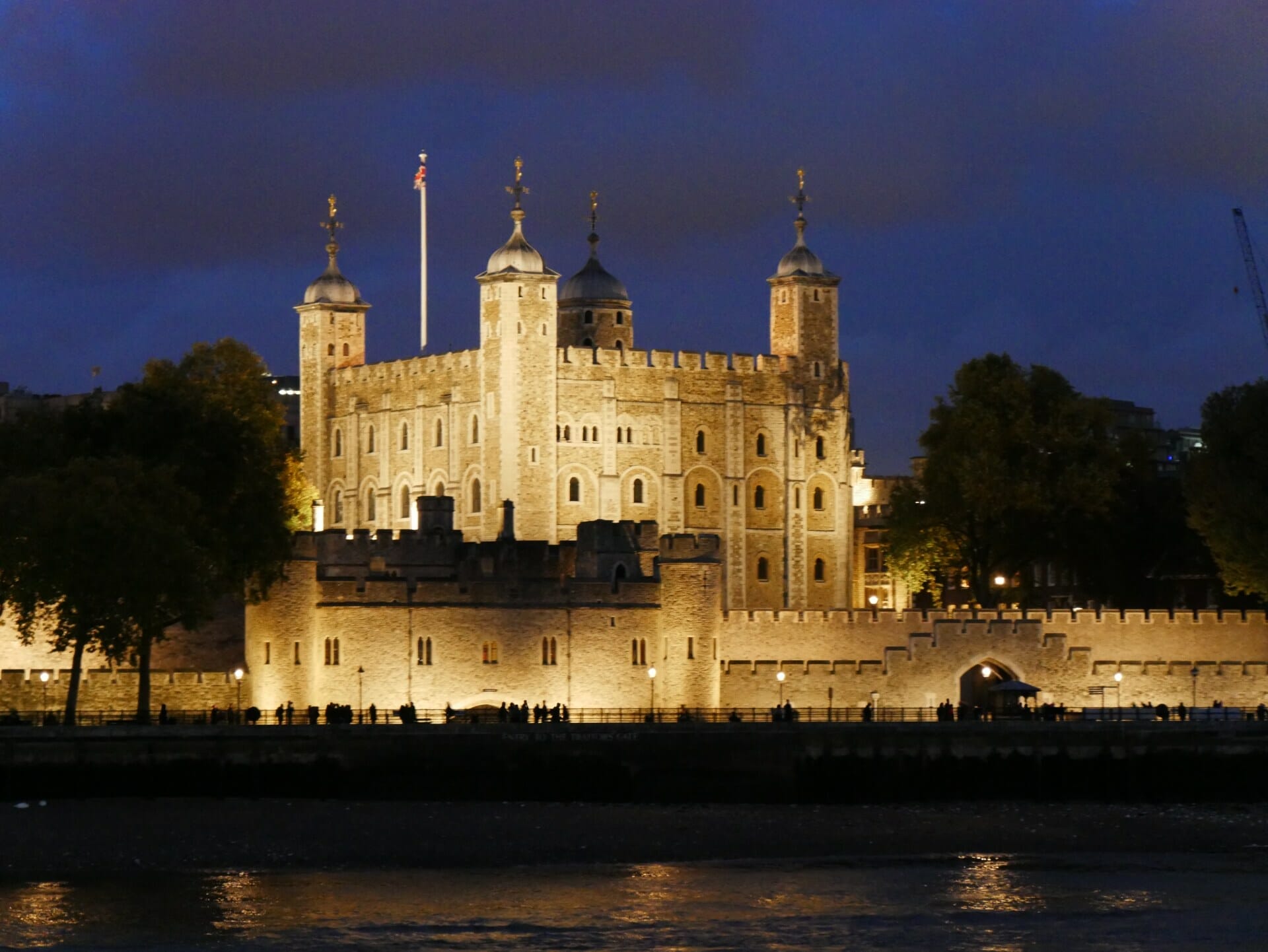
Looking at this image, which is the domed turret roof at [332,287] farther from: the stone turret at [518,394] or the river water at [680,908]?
the river water at [680,908]

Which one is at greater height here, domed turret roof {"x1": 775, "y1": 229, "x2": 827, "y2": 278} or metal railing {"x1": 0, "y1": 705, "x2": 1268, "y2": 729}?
domed turret roof {"x1": 775, "y1": 229, "x2": 827, "y2": 278}

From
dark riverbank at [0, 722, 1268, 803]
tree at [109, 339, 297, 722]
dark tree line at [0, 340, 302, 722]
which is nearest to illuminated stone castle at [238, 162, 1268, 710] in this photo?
tree at [109, 339, 297, 722]

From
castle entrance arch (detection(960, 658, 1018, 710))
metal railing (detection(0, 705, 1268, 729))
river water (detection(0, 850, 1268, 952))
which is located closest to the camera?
river water (detection(0, 850, 1268, 952))

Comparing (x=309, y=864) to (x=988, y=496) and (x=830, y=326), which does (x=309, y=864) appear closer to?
(x=988, y=496)

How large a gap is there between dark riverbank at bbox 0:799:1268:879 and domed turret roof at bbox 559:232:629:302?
50890mm

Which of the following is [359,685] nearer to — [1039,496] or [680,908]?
[680,908]

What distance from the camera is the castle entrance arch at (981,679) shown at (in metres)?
77.2

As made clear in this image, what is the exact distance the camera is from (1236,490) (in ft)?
277

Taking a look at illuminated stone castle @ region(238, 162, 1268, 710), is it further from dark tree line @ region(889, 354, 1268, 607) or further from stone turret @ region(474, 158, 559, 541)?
dark tree line @ region(889, 354, 1268, 607)

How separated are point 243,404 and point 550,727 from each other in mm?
34589

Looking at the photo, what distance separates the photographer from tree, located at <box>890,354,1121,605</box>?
93.3 meters

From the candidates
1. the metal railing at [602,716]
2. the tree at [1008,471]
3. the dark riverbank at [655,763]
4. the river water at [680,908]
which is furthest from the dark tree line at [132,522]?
the tree at [1008,471]

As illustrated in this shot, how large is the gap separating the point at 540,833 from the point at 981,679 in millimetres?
22161

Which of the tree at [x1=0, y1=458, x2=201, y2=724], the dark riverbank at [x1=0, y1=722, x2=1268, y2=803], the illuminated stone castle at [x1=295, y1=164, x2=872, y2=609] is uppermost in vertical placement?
the illuminated stone castle at [x1=295, y1=164, x2=872, y2=609]
